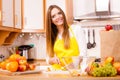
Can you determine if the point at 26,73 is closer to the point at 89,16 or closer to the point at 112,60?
the point at 112,60

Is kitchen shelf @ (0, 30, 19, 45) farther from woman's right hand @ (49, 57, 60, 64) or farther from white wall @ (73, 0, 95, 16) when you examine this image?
woman's right hand @ (49, 57, 60, 64)

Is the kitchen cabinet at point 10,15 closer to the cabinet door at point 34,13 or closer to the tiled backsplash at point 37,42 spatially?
the cabinet door at point 34,13

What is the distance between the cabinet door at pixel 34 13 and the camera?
3701 mm

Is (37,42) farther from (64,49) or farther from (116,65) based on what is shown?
(116,65)

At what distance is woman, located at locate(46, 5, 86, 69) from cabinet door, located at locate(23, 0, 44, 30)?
1031 mm

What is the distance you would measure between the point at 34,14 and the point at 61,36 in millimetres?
1102

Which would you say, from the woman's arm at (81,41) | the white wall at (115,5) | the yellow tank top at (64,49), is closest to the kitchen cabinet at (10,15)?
the yellow tank top at (64,49)

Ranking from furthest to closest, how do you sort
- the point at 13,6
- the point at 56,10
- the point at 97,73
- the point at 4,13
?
the point at 13,6
the point at 4,13
the point at 56,10
the point at 97,73

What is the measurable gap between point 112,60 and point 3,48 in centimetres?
231

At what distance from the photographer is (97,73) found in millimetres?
1396

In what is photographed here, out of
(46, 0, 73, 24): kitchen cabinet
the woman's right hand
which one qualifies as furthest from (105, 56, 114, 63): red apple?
(46, 0, 73, 24): kitchen cabinet

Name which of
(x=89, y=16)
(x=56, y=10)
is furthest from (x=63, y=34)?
(x=89, y=16)

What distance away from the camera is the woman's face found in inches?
104

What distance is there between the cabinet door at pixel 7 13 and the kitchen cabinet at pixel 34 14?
0.52 metres
